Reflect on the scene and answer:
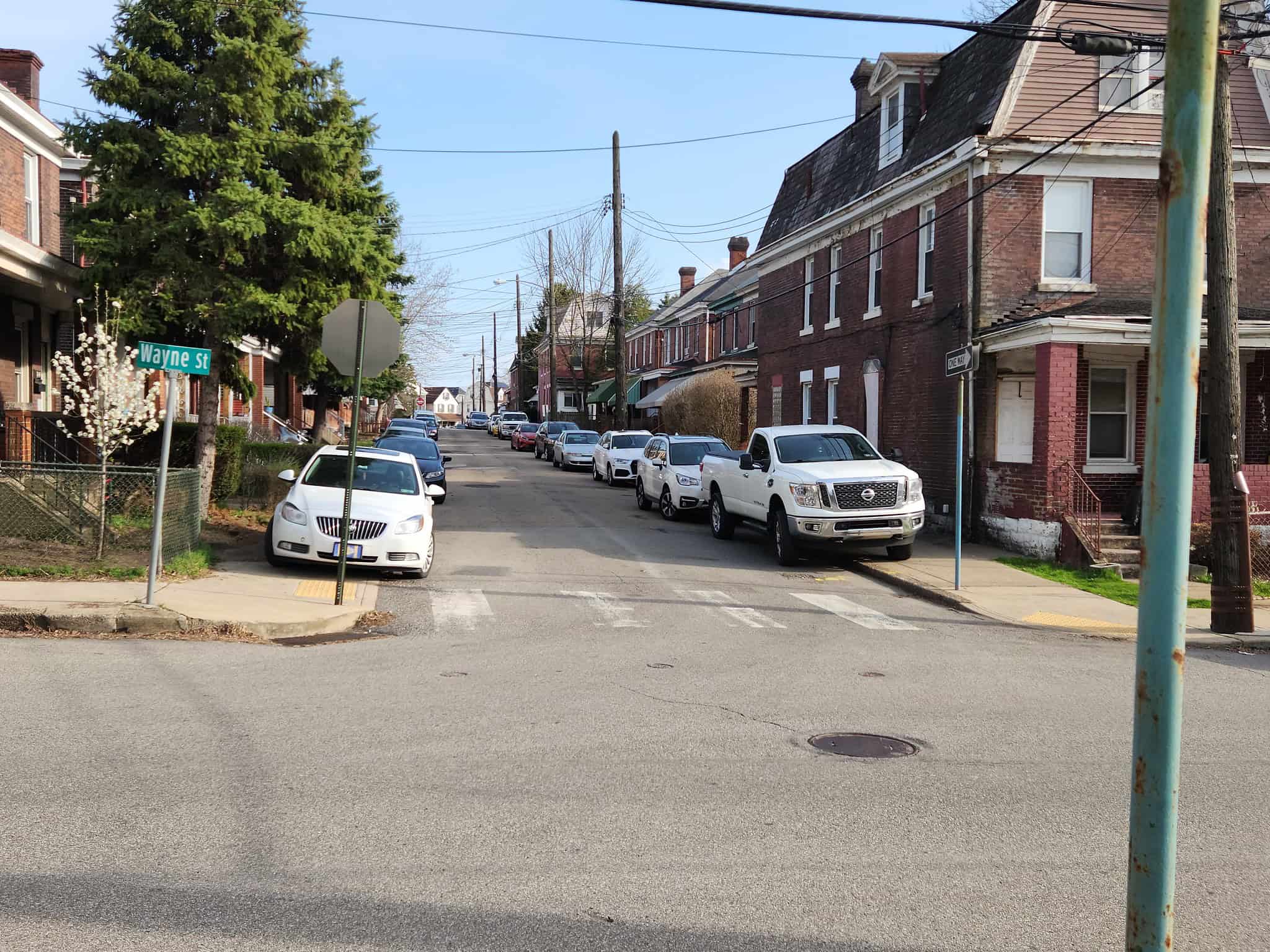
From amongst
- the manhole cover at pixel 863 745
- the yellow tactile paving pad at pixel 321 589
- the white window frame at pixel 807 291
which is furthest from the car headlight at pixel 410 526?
the white window frame at pixel 807 291

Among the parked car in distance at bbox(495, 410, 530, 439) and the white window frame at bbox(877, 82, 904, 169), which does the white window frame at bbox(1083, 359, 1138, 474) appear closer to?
the white window frame at bbox(877, 82, 904, 169)

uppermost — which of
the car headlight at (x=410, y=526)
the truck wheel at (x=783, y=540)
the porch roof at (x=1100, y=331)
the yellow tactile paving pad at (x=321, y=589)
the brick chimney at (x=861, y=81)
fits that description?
the brick chimney at (x=861, y=81)

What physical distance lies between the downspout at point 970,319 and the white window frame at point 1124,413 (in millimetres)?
1877

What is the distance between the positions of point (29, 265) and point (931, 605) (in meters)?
14.7

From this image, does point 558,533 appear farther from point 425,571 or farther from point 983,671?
point 983,671

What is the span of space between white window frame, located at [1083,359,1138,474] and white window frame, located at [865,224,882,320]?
557 centimetres

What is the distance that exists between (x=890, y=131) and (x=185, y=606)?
1861 cm

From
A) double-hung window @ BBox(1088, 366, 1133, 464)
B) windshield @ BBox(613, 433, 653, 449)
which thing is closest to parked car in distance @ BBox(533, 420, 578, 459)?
windshield @ BBox(613, 433, 653, 449)

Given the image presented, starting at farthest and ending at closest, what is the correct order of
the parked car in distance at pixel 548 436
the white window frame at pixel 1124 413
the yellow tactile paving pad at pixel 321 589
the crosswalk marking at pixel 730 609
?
1. the parked car in distance at pixel 548 436
2. the white window frame at pixel 1124 413
3. the yellow tactile paving pad at pixel 321 589
4. the crosswalk marking at pixel 730 609

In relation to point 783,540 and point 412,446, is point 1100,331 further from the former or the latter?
point 412,446

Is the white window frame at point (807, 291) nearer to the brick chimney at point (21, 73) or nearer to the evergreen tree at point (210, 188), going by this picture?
the evergreen tree at point (210, 188)

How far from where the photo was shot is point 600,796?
18.8 ft

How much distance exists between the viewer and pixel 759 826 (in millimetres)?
5328

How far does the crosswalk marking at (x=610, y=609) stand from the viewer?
37.6 feet
